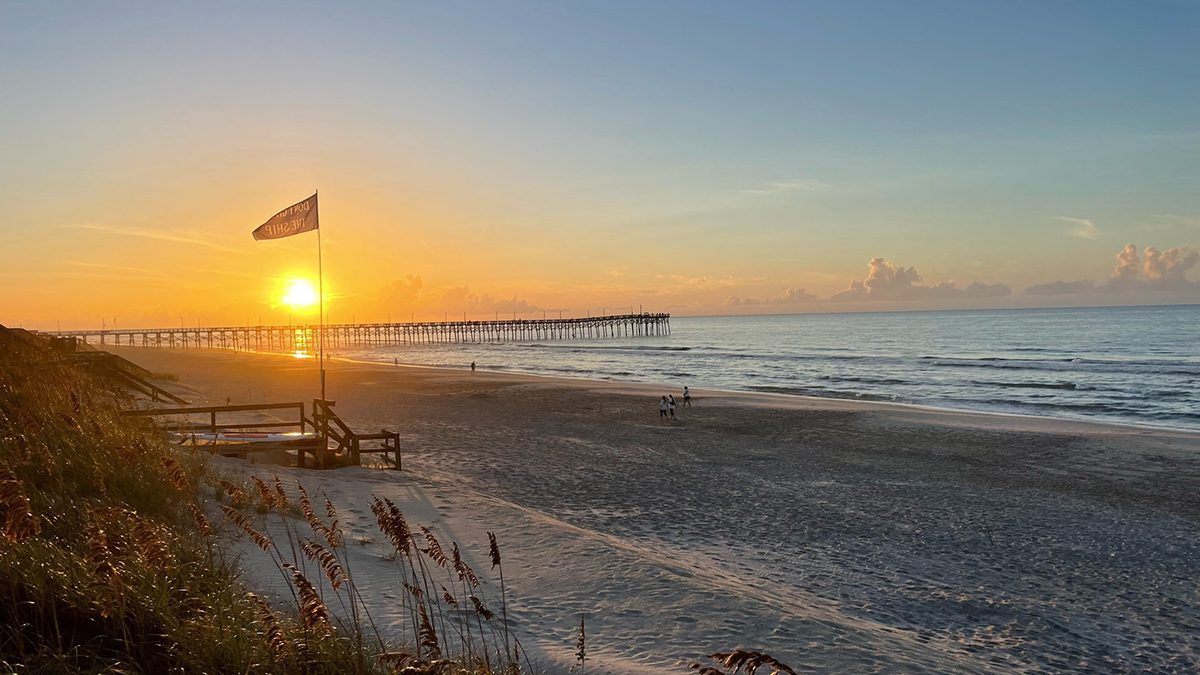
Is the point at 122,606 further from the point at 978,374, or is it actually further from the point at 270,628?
the point at 978,374

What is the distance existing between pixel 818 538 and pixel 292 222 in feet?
52.3

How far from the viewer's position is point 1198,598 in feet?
32.2

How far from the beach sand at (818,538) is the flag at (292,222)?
22.4 ft

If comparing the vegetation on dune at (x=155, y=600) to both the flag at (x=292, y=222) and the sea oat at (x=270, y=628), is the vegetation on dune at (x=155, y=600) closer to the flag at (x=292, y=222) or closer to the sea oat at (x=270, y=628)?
the sea oat at (x=270, y=628)

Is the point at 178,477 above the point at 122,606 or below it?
above

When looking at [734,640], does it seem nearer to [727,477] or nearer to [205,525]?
[205,525]

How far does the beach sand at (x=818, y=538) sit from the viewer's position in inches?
297

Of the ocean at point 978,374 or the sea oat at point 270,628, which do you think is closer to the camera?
the sea oat at point 270,628

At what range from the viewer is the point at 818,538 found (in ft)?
39.8

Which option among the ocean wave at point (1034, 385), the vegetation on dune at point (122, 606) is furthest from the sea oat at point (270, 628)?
the ocean wave at point (1034, 385)

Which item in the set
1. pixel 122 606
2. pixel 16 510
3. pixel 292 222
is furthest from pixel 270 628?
pixel 292 222

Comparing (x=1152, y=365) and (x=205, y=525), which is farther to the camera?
(x=1152, y=365)

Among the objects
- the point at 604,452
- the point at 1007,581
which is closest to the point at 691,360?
the point at 604,452

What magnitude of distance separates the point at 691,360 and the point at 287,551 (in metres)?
69.6
